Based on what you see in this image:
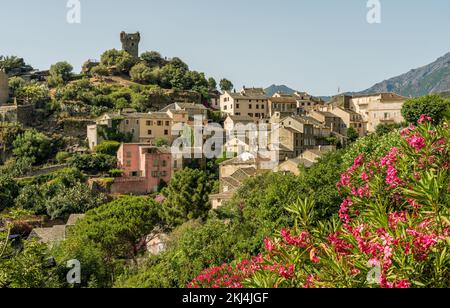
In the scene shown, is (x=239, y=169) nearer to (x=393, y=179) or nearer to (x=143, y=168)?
(x=143, y=168)

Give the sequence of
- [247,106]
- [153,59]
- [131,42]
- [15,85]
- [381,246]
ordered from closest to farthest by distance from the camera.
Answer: [381,246]
[15,85]
[247,106]
[153,59]
[131,42]

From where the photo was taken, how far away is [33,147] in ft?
185

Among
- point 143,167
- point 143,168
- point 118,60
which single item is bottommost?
point 143,168

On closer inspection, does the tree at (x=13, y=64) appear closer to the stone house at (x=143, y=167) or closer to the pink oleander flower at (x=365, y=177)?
the stone house at (x=143, y=167)

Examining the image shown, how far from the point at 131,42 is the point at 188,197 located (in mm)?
69705

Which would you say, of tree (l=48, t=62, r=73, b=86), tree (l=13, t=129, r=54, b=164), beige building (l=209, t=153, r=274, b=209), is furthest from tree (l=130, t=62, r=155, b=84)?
beige building (l=209, t=153, r=274, b=209)

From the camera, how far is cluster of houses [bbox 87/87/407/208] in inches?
1933

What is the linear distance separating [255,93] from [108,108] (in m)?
23.6

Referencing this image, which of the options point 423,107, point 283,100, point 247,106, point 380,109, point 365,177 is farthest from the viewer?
point 283,100

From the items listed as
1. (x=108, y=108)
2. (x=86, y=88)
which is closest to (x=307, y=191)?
(x=108, y=108)

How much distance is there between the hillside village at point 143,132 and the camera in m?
45.1

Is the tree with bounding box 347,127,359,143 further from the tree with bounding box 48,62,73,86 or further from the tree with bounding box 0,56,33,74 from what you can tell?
the tree with bounding box 0,56,33,74

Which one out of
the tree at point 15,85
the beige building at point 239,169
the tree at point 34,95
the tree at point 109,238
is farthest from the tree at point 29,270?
the tree at point 15,85

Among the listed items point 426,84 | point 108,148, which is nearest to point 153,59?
point 108,148
